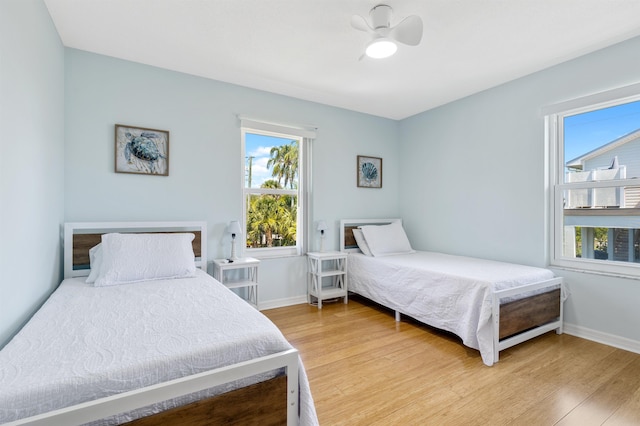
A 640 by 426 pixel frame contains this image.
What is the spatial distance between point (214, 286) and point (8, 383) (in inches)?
51.0

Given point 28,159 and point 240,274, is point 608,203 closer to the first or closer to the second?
point 240,274

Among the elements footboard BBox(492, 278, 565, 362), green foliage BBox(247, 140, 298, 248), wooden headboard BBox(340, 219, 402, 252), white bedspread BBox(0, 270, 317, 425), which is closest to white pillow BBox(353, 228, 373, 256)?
wooden headboard BBox(340, 219, 402, 252)

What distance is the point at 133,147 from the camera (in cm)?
287

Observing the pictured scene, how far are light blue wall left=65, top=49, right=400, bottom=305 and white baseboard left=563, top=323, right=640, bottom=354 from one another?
2.47m

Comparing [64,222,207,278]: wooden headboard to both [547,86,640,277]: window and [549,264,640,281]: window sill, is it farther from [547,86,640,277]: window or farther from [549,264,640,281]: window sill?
[547,86,640,277]: window

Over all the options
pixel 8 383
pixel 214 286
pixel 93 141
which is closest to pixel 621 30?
pixel 214 286

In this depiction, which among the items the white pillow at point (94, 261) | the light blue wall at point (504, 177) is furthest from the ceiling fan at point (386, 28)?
the white pillow at point (94, 261)

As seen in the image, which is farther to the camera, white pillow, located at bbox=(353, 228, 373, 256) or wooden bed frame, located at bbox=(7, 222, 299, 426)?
white pillow, located at bbox=(353, 228, 373, 256)

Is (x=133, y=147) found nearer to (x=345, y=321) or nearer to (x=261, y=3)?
(x=261, y=3)

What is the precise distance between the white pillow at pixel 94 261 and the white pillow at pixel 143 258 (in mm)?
64

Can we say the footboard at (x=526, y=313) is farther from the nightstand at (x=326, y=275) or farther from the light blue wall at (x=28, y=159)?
the light blue wall at (x=28, y=159)

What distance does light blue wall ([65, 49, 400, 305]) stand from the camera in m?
2.68

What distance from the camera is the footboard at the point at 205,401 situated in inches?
38.3

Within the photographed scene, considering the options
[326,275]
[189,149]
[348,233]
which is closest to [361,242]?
[348,233]
